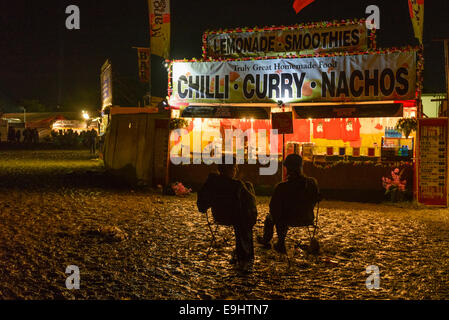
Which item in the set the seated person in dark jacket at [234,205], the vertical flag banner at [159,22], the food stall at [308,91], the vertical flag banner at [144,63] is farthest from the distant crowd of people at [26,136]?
the seated person in dark jacket at [234,205]

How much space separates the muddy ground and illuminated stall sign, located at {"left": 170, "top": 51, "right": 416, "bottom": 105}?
4.21m

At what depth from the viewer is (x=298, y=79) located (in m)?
13.3

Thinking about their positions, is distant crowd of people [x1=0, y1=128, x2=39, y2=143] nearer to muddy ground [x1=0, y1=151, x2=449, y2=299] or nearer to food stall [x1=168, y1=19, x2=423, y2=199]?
food stall [x1=168, y1=19, x2=423, y2=199]

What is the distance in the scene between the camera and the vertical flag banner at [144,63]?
1719 centimetres

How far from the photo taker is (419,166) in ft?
35.0

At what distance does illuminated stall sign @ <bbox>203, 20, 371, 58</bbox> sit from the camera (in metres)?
13.0

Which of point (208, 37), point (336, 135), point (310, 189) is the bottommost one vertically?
point (310, 189)

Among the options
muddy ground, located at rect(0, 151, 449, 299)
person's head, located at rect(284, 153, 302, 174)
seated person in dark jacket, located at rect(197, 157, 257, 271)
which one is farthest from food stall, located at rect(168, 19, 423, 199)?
seated person in dark jacket, located at rect(197, 157, 257, 271)

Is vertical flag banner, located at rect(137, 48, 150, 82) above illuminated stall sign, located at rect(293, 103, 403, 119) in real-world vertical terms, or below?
above

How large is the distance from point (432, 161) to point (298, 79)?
4738 mm

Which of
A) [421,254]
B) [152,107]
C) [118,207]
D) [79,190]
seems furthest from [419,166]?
[152,107]
